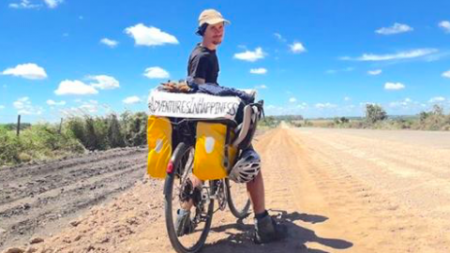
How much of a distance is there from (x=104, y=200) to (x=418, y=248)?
4662mm

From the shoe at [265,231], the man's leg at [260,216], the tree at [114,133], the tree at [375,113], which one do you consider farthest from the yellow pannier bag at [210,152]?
the tree at [375,113]

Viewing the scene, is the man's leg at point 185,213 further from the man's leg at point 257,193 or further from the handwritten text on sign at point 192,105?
the handwritten text on sign at point 192,105

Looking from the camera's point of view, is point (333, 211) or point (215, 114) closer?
point (215, 114)

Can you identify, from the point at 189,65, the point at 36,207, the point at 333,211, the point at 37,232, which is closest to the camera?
the point at 189,65

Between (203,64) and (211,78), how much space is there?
18cm

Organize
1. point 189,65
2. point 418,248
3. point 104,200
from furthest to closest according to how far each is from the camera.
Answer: point 104,200, point 189,65, point 418,248

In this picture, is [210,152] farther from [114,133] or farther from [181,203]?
[114,133]

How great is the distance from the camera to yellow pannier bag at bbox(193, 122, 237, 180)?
3535 mm

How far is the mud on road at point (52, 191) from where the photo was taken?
533 cm

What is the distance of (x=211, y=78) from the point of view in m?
4.24

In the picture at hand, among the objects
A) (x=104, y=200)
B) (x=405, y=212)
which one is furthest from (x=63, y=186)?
(x=405, y=212)

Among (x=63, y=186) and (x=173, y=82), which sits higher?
(x=173, y=82)

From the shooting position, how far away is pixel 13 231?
5074 mm

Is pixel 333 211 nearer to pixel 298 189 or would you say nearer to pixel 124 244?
pixel 298 189
